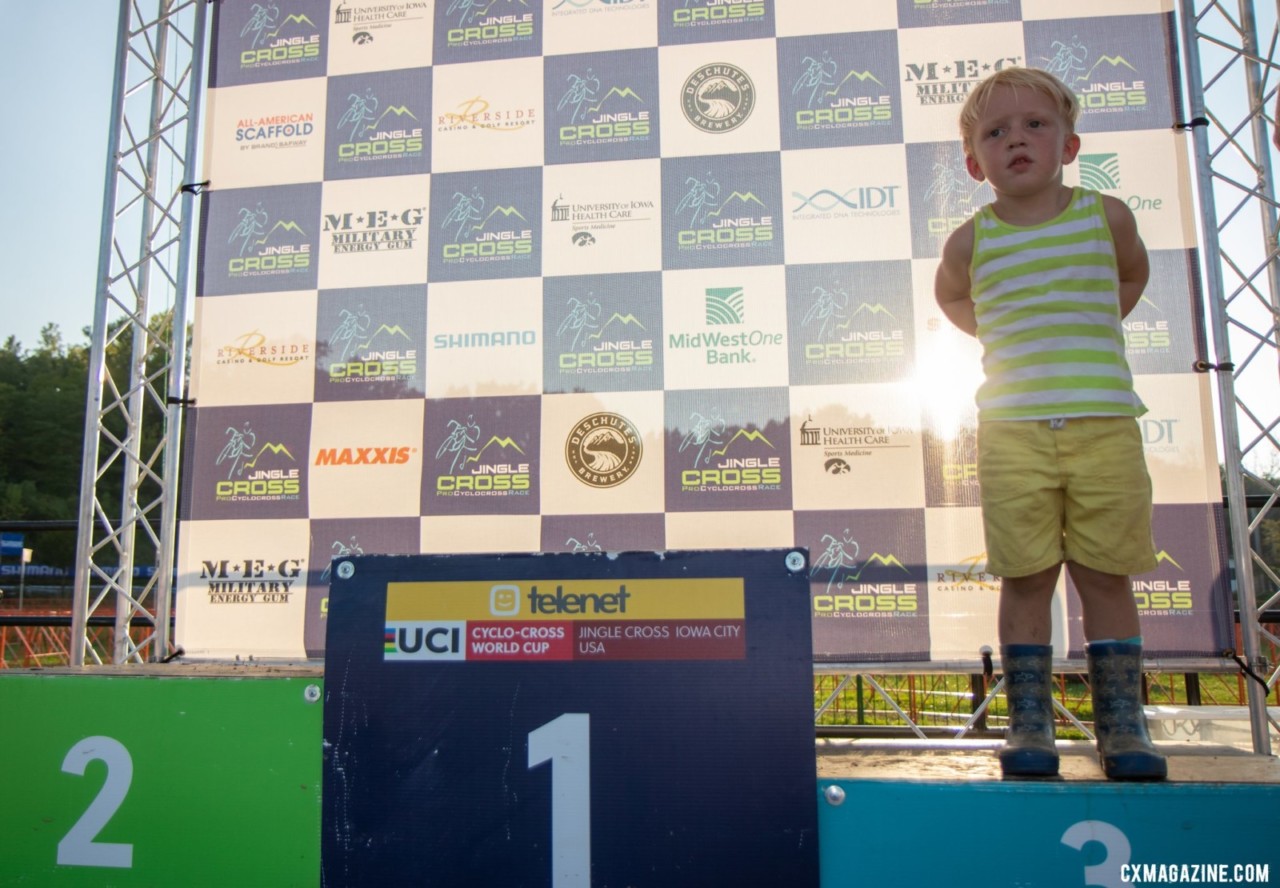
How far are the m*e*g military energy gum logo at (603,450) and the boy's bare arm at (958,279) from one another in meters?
1.45

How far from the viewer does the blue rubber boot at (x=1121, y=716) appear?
136cm

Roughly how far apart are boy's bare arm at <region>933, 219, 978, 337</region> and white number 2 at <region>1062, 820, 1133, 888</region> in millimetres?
934

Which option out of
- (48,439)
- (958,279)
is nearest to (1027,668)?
(958,279)

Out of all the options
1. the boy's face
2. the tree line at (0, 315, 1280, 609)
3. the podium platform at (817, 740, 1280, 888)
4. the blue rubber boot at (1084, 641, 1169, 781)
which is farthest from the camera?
the tree line at (0, 315, 1280, 609)

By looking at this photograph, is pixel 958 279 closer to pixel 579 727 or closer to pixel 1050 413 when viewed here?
pixel 1050 413

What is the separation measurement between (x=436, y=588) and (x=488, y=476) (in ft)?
5.78

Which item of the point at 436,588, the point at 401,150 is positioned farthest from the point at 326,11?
the point at 436,588

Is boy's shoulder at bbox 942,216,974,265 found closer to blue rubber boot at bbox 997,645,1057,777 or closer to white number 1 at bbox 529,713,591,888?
blue rubber boot at bbox 997,645,1057,777

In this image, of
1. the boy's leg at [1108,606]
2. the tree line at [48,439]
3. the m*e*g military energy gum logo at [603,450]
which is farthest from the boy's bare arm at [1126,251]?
the tree line at [48,439]

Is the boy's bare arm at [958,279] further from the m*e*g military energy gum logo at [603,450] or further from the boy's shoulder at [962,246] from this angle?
the m*e*g military energy gum logo at [603,450]

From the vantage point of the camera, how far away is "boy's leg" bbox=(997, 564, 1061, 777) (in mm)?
1423

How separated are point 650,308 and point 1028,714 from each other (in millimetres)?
2025

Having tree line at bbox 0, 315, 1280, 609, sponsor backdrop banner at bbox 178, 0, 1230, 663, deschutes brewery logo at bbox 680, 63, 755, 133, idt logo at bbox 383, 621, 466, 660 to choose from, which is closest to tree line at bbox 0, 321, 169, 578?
tree line at bbox 0, 315, 1280, 609

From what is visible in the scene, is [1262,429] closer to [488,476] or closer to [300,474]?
[488,476]
